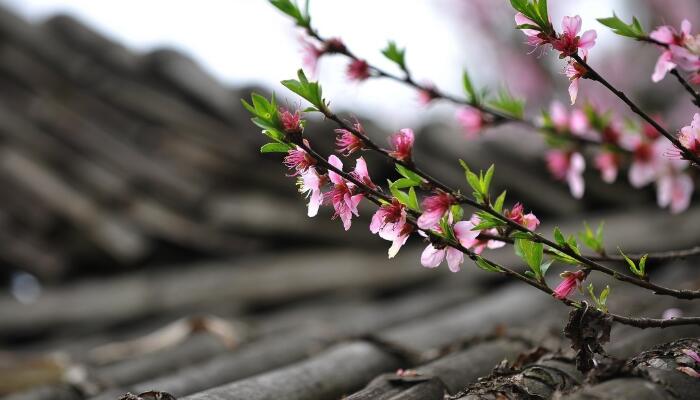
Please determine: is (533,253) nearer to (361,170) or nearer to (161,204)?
(361,170)

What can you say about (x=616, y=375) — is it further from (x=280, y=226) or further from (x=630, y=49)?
(x=630, y=49)

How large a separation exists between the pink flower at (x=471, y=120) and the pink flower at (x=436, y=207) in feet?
2.14

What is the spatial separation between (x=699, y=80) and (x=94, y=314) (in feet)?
8.89

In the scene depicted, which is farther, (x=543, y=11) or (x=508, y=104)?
(x=508, y=104)

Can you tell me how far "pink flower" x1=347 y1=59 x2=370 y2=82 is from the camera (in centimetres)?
134

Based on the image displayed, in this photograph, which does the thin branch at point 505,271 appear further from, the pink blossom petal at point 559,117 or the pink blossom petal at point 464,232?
the pink blossom petal at point 559,117

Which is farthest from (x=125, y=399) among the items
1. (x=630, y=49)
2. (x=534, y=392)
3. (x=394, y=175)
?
(x=630, y=49)

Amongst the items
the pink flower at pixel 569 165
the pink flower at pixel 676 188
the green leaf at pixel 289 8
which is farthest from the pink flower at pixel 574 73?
the pink flower at pixel 676 188

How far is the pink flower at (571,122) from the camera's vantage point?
183cm

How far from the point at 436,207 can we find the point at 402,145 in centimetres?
11

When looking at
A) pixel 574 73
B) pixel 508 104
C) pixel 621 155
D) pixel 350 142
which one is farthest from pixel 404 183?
pixel 621 155

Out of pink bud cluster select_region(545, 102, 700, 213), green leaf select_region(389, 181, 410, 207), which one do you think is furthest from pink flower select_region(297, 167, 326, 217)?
pink bud cluster select_region(545, 102, 700, 213)

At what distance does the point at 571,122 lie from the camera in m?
1.84

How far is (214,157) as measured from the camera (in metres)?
3.09
